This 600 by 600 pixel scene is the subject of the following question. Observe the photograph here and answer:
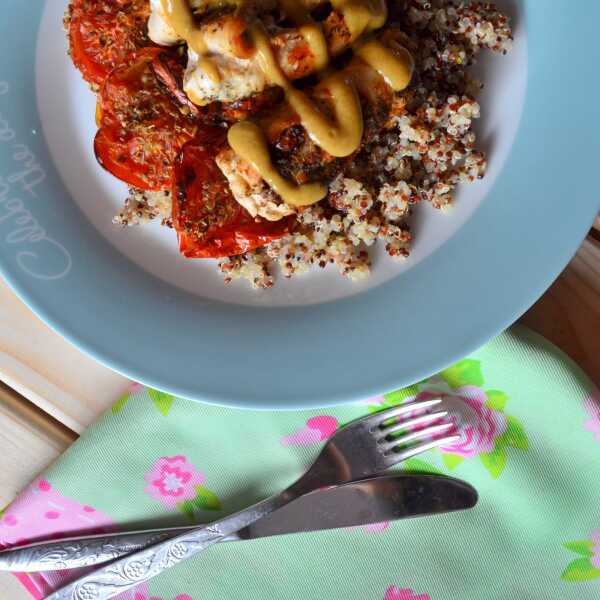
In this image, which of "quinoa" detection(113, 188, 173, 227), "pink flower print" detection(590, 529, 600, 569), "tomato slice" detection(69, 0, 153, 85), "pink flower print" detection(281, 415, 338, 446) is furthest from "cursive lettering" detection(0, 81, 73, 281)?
"pink flower print" detection(590, 529, 600, 569)

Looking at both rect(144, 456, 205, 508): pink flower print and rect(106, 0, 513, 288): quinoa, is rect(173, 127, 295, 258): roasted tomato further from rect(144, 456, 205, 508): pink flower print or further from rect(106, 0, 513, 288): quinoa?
rect(144, 456, 205, 508): pink flower print

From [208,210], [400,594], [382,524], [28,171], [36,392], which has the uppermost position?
[28,171]

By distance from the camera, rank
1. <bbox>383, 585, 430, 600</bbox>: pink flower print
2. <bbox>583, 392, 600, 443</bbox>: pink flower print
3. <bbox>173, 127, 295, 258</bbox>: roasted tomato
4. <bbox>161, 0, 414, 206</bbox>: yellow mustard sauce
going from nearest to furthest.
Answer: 1. <bbox>161, 0, 414, 206</bbox>: yellow mustard sauce
2. <bbox>173, 127, 295, 258</bbox>: roasted tomato
3. <bbox>583, 392, 600, 443</bbox>: pink flower print
4. <bbox>383, 585, 430, 600</bbox>: pink flower print

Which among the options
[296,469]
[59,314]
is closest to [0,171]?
[59,314]

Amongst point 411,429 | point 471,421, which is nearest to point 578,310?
point 471,421

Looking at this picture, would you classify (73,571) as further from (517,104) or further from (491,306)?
(517,104)

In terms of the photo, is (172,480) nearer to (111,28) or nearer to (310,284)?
(310,284)

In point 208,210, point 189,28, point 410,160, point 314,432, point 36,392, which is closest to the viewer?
point 189,28
